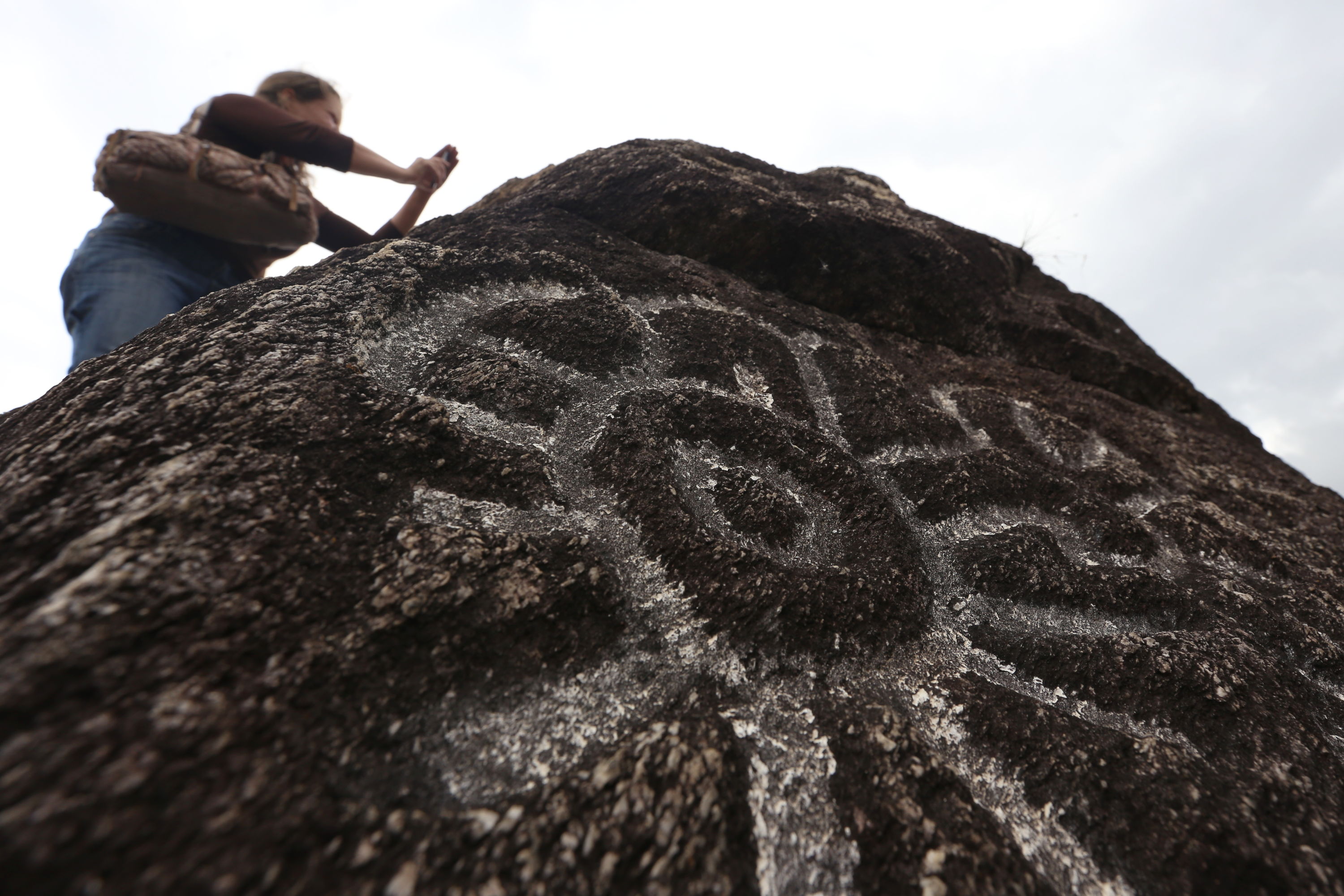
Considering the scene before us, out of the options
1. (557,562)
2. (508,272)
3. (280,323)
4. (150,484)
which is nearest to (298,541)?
(150,484)

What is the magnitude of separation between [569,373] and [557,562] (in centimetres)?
63

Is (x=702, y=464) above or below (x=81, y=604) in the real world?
above

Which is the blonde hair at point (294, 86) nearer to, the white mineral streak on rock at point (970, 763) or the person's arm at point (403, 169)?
the person's arm at point (403, 169)

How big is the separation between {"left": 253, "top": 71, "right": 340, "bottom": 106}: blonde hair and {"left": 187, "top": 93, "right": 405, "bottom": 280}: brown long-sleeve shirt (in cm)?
27

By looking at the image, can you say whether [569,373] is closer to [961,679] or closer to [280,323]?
[280,323]

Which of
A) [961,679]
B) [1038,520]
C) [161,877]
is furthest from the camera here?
[1038,520]

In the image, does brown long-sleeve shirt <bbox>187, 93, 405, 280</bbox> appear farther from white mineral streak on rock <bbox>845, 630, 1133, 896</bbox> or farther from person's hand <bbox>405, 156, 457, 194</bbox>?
white mineral streak on rock <bbox>845, 630, 1133, 896</bbox>

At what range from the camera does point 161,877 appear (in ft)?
1.99

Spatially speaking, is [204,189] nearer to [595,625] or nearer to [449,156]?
[449,156]

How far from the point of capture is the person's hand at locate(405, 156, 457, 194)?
2.25 m

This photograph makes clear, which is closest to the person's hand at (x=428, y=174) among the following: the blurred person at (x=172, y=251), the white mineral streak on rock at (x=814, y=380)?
the blurred person at (x=172, y=251)

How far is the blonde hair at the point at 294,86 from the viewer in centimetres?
208

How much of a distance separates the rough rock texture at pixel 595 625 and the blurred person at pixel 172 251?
0.46 m

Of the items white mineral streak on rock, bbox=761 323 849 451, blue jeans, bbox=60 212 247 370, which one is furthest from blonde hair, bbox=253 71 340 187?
white mineral streak on rock, bbox=761 323 849 451
